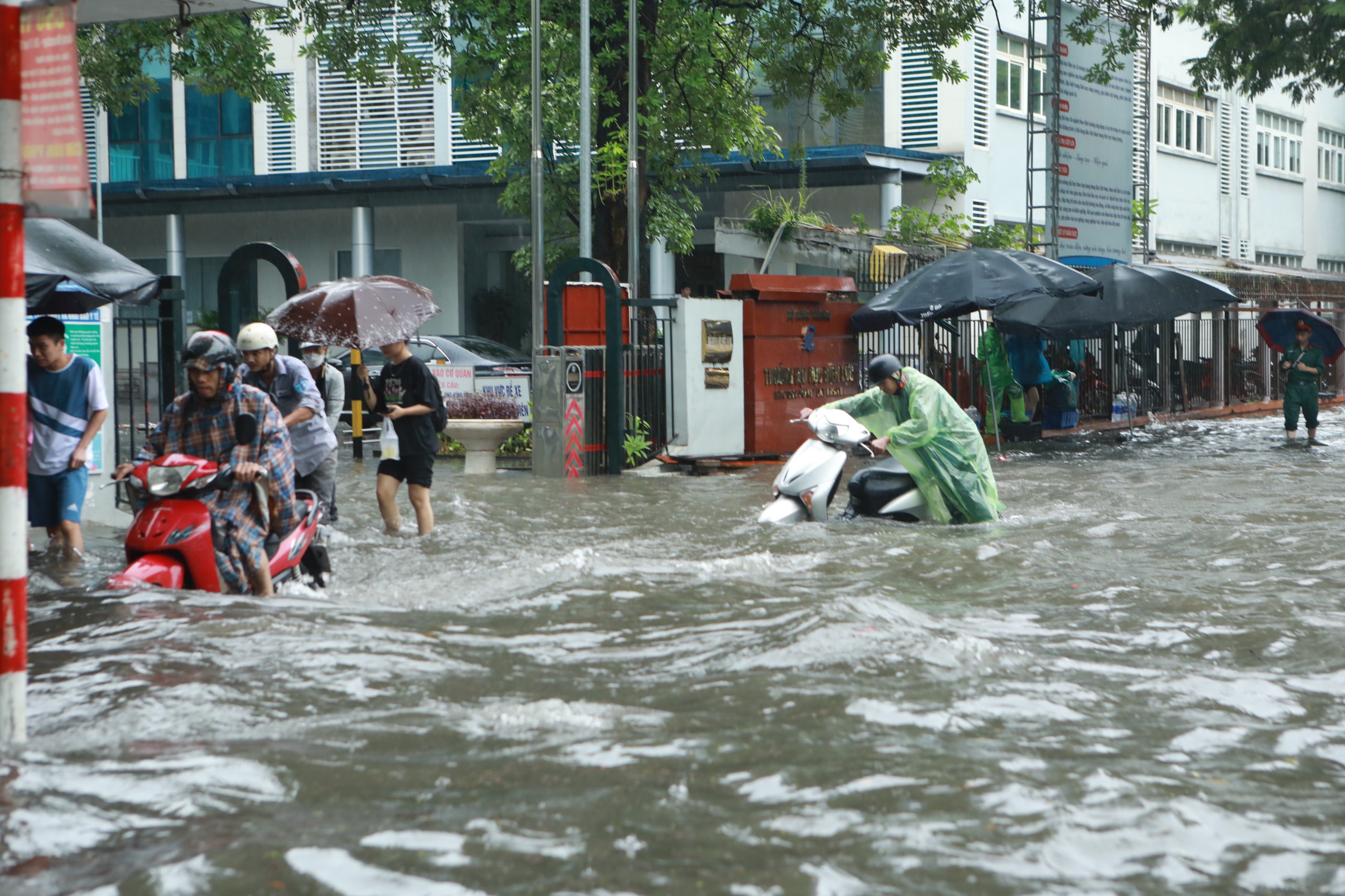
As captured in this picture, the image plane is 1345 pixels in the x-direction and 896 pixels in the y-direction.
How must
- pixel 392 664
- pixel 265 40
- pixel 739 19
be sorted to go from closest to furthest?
1. pixel 392 664
2. pixel 265 40
3. pixel 739 19

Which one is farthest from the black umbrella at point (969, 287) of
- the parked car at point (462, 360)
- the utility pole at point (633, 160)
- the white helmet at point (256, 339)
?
the white helmet at point (256, 339)

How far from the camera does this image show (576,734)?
4.75m

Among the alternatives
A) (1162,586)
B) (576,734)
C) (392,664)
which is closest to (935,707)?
(576,734)

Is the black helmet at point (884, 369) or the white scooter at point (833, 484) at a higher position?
the black helmet at point (884, 369)

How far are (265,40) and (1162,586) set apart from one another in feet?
48.6

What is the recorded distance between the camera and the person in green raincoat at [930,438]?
9.84 meters

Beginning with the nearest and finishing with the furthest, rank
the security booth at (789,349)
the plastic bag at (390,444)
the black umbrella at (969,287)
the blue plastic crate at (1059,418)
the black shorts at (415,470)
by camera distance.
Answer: the black shorts at (415,470)
the plastic bag at (390,444)
the black umbrella at (969,287)
the security booth at (789,349)
the blue plastic crate at (1059,418)

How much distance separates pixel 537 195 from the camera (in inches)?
667

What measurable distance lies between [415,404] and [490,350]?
503 inches

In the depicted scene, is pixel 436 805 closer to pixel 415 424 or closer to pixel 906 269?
pixel 415 424

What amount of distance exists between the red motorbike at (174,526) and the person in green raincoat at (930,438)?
4.62m

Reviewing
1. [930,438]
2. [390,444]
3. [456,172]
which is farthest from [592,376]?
[456,172]

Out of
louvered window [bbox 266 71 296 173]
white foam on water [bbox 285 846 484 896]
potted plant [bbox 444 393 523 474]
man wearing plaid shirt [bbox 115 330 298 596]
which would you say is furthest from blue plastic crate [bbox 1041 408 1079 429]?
louvered window [bbox 266 71 296 173]

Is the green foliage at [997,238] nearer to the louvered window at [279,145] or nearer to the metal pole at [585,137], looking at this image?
the metal pole at [585,137]
